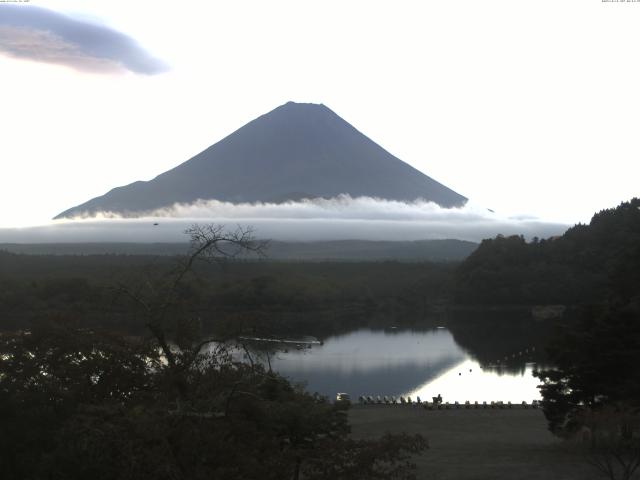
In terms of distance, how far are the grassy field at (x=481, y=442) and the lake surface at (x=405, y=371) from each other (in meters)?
4.45

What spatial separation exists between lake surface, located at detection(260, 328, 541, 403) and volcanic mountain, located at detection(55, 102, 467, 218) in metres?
94.1

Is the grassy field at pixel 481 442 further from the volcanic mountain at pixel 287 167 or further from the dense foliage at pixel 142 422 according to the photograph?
the volcanic mountain at pixel 287 167

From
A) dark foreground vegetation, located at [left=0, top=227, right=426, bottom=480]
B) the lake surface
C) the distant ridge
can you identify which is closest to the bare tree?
dark foreground vegetation, located at [left=0, top=227, right=426, bottom=480]

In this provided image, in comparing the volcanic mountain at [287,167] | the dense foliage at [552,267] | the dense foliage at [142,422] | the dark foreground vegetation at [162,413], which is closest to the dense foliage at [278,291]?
the dense foliage at [552,267]

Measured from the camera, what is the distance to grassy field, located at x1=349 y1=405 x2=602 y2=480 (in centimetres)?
1107

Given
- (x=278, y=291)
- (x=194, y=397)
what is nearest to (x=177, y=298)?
(x=194, y=397)

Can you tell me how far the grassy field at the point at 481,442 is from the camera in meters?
11.1

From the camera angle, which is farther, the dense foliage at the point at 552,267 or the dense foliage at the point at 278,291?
the dense foliage at the point at 552,267

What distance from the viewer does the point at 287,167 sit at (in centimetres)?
13375

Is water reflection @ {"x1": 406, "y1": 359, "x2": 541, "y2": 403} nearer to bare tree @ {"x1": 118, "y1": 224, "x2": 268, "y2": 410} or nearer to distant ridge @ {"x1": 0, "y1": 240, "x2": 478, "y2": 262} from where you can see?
bare tree @ {"x1": 118, "y1": 224, "x2": 268, "y2": 410}

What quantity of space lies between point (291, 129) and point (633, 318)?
4838 inches

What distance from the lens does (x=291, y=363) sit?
31016 mm

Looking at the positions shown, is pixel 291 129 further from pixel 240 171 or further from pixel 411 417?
pixel 411 417

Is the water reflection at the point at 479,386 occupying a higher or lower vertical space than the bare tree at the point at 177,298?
lower
